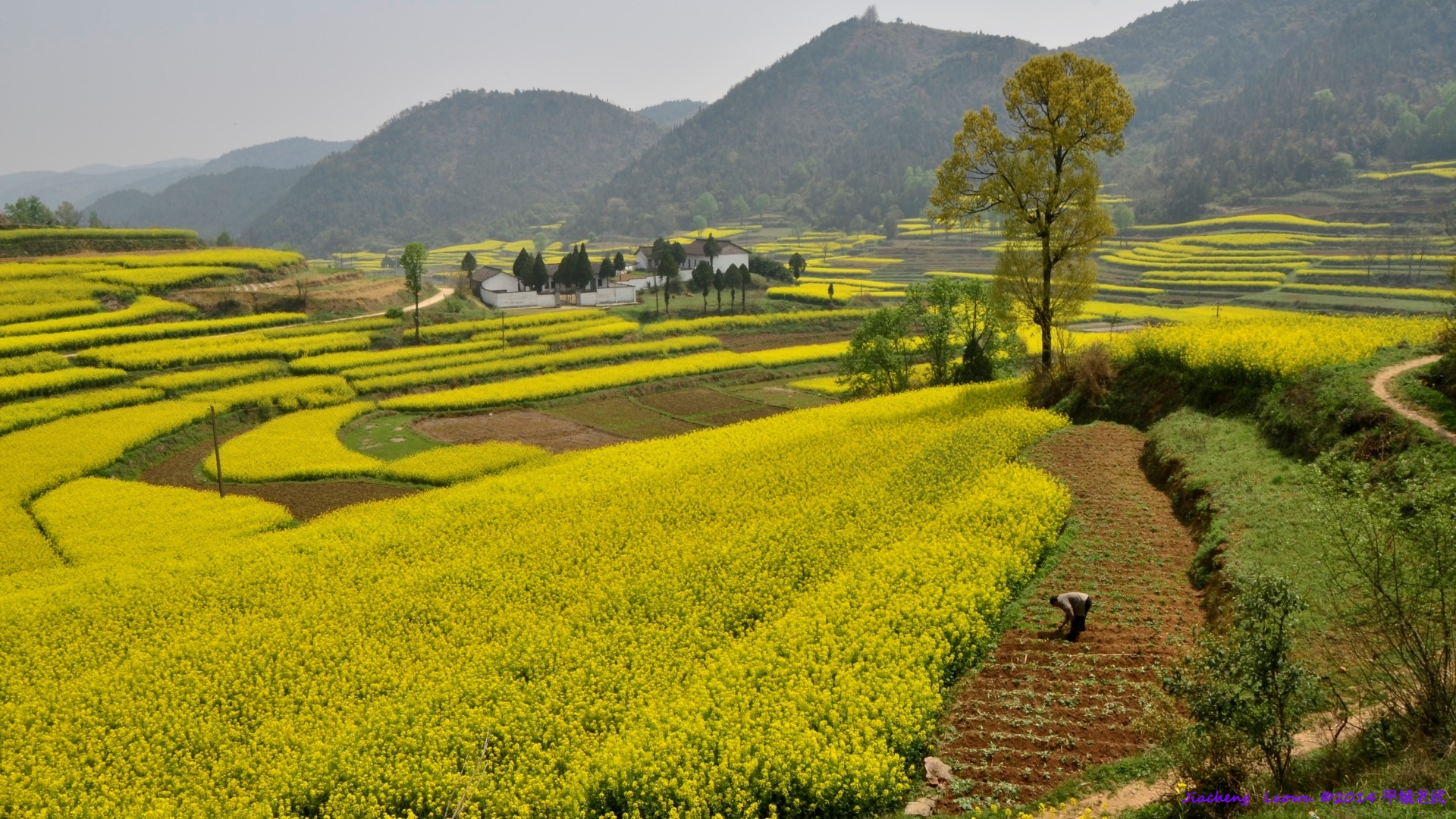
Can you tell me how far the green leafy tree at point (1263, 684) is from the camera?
26.7 feet

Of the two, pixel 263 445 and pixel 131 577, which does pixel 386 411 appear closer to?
pixel 263 445

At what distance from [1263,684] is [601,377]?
42616mm

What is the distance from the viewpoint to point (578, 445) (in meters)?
36.7

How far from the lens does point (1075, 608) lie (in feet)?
42.6

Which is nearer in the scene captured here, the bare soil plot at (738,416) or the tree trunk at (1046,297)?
the tree trunk at (1046,297)

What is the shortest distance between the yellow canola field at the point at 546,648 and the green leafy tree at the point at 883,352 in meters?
17.9

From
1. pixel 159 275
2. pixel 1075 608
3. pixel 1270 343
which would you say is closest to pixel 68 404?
pixel 159 275

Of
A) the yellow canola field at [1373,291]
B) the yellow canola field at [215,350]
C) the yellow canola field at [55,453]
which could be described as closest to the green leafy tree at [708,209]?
the yellow canola field at [1373,291]

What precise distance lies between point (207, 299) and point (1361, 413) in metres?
64.7

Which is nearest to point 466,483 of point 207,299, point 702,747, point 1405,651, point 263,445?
point 263,445

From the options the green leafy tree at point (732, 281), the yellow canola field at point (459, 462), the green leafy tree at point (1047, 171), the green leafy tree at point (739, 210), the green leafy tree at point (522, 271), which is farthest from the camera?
the green leafy tree at point (739, 210)

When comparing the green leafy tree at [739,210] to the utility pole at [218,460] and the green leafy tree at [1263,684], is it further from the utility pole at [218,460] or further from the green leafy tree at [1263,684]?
the green leafy tree at [1263,684]

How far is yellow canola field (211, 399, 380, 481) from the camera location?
31750mm

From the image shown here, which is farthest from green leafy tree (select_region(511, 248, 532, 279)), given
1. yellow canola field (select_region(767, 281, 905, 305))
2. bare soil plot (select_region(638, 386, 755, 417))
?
bare soil plot (select_region(638, 386, 755, 417))
